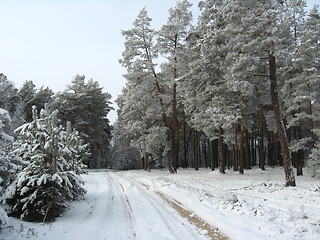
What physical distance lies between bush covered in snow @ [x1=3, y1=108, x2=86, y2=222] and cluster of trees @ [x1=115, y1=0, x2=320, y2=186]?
11309 millimetres

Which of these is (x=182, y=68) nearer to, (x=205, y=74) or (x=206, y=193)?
(x=205, y=74)

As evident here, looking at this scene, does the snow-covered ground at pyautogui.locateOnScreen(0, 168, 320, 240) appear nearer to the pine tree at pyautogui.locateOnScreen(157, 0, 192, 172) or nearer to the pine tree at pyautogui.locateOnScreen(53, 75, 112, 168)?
the pine tree at pyautogui.locateOnScreen(157, 0, 192, 172)

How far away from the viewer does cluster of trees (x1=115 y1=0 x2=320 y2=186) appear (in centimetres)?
1588

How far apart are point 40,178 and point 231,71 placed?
41.1ft

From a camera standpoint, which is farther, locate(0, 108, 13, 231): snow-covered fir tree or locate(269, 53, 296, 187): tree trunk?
locate(269, 53, 296, 187): tree trunk

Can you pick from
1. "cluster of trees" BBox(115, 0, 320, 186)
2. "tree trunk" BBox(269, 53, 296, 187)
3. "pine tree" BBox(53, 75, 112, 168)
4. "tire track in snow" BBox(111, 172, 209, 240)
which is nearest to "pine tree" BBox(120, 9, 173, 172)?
"cluster of trees" BBox(115, 0, 320, 186)

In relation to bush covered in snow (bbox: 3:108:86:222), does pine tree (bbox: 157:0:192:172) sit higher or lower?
higher

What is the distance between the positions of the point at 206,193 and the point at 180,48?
16.9 metres

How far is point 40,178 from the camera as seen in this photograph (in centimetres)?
857

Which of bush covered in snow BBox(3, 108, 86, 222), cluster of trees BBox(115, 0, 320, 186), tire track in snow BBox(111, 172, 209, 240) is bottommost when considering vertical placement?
tire track in snow BBox(111, 172, 209, 240)

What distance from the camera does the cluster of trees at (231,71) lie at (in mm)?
Result: 15883

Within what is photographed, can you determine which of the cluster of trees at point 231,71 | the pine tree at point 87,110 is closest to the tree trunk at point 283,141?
the cluster of trees at point 231,71

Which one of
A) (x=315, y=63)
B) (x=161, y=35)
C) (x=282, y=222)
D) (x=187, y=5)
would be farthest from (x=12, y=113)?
(x=282, y=222)

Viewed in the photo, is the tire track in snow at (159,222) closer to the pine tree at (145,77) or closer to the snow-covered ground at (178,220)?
the snow-covered ground at (178,220)
